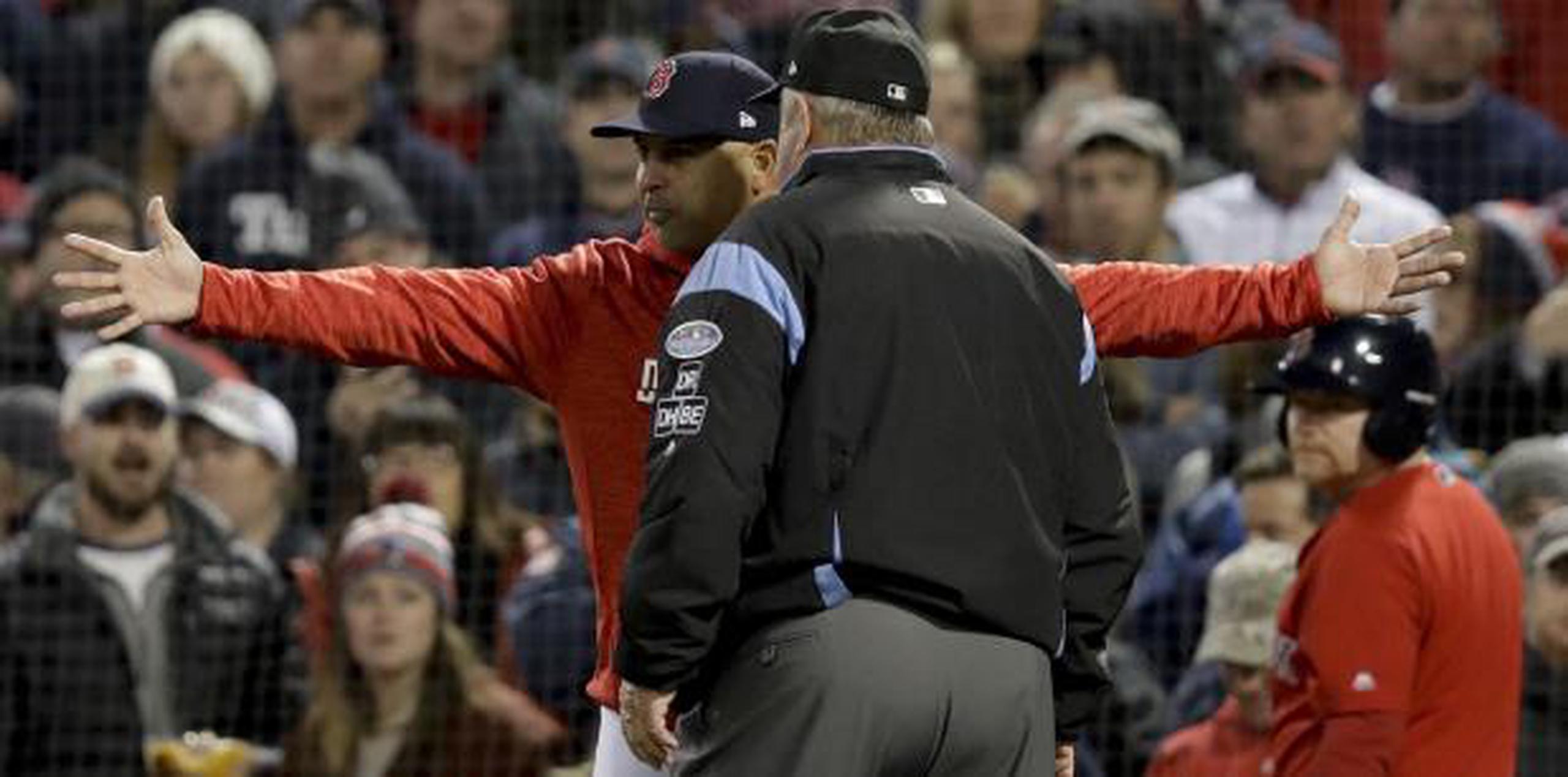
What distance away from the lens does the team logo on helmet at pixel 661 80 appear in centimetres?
538

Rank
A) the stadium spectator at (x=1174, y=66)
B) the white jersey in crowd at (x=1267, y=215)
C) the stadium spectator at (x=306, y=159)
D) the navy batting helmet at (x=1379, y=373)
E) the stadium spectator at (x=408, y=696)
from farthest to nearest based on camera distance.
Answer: the stadium spectator at (x=1174, y=66) → the stadium spectator at (x=306, y=159) → the white jersey in crowd at (x=1267, y=215) → the stadium spectator at (x=408, y=696) → the navy batting helmet at (x=1379, y=373)

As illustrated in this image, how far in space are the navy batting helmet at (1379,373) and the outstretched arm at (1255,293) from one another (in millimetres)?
769

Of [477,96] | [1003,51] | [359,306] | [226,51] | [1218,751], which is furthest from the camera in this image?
[477,96]

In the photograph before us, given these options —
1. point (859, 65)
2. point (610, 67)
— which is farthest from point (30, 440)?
point (859, 65)

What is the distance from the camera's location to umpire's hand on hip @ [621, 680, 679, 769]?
4805mm

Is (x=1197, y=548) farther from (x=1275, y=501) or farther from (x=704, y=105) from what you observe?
(x=704, y=105)

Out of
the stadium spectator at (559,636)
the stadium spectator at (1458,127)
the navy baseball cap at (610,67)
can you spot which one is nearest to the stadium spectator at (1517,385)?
the stadium spectator at (1458,127)

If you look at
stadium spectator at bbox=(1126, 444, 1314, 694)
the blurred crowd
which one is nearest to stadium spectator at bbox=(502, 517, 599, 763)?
the blurred crowd

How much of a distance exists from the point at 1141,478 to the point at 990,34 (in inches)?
93.3

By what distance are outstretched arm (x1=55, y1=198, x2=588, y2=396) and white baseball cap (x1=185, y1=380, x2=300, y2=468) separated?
11.7 feet

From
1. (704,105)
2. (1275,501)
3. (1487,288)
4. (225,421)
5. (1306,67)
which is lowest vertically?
(225,421)

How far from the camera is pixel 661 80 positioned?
5395 millimetres

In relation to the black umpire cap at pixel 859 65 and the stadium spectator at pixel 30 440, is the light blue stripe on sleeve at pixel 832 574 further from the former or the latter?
the stadium spectator at pixel 30 440

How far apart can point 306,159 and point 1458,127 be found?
129 inches
